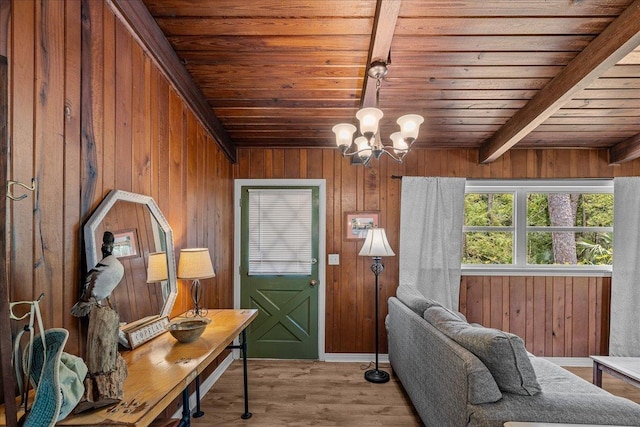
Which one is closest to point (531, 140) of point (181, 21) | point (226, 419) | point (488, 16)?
point (488, 16)

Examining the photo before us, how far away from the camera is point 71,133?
1.46 m

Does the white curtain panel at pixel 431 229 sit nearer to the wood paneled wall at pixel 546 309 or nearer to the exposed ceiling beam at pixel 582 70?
the wood paneled wall at pixel 546 309

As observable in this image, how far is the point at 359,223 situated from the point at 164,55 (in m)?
2.37

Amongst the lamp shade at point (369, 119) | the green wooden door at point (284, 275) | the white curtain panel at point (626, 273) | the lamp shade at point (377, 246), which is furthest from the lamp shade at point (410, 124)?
the white curtain panel at point (626, 273)

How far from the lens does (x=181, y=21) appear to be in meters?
1.99

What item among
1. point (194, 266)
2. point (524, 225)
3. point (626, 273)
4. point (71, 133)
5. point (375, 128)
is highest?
point (375, 128)

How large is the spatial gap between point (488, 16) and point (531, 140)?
6.32 ft

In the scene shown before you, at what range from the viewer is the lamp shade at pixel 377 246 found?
300cm

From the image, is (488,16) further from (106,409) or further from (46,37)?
(106,409)

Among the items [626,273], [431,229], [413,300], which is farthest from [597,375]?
[431,229]

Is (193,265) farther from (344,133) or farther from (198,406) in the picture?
(344,133)

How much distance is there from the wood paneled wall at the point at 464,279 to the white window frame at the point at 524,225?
7cm

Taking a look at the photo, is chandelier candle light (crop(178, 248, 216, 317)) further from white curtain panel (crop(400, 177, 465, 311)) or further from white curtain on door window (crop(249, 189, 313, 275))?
white curtain panel (crop(400, 177, 465, 311))

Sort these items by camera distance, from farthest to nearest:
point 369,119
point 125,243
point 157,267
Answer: point 157,267
point 369,119
point 125,243
